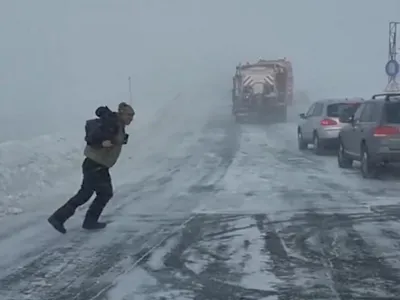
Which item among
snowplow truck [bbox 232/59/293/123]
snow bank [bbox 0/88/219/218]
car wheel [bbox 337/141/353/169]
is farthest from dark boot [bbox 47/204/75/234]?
snowplow truck [bbox 232/59/293/123]

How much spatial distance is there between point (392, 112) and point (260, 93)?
23196mm

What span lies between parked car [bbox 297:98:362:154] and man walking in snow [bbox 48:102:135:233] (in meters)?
12.7

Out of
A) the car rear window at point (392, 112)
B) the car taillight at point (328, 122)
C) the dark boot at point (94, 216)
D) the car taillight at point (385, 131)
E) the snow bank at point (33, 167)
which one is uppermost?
the car rear window at point (392, 112)

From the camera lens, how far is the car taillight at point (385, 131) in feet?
53.1

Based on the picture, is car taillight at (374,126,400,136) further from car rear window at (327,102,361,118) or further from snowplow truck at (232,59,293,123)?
snowplow truck at (232,59,293,123)

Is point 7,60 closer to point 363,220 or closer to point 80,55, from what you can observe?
point 80,55

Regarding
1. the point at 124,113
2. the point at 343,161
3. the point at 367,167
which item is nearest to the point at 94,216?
the point at 124,113

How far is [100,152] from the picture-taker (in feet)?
33.0

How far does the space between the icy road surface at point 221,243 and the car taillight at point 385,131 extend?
0.95m

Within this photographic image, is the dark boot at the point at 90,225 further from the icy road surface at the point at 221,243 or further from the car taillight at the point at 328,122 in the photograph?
the car taillight at the point at 328,122

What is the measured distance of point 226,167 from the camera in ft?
62.5

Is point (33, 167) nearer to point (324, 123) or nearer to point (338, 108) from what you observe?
point (324, 123)

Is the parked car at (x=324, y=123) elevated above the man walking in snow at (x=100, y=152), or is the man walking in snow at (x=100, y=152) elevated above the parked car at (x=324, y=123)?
the man walking in snow at (x=100, y=152)

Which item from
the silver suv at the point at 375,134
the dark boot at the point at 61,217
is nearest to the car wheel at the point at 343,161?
the silver suv at the point at 375,134
